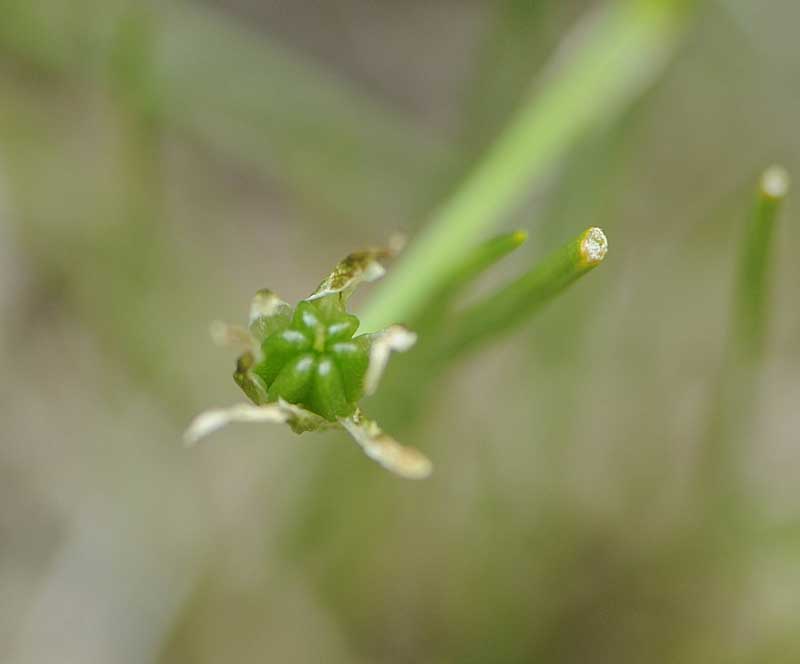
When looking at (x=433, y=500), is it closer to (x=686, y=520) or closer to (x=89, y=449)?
(x=686, y=520)

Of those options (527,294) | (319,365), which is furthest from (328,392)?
(527,294)

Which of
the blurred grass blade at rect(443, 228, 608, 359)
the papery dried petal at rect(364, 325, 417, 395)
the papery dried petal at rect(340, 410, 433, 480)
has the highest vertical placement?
the blurred grass blade at rect(443, 228, 608, 359)

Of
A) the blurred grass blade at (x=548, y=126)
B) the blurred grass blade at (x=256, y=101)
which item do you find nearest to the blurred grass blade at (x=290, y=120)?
the blurred grass blade at (x=256, y=101)

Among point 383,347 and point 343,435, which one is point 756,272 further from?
point 343,435

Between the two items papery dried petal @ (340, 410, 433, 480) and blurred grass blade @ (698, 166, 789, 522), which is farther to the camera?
blurred grass blade @ (698, 166, 789, 522)

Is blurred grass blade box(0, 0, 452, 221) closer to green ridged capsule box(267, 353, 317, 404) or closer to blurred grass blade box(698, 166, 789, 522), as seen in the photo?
blurred grass blade box(698, 166, 789, 522)

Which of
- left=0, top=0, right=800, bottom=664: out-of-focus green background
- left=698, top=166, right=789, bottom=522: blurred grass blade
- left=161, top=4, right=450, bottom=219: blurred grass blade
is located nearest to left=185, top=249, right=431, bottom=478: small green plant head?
left=698, top=166, right=789, bottom=522: blurred grass blade
